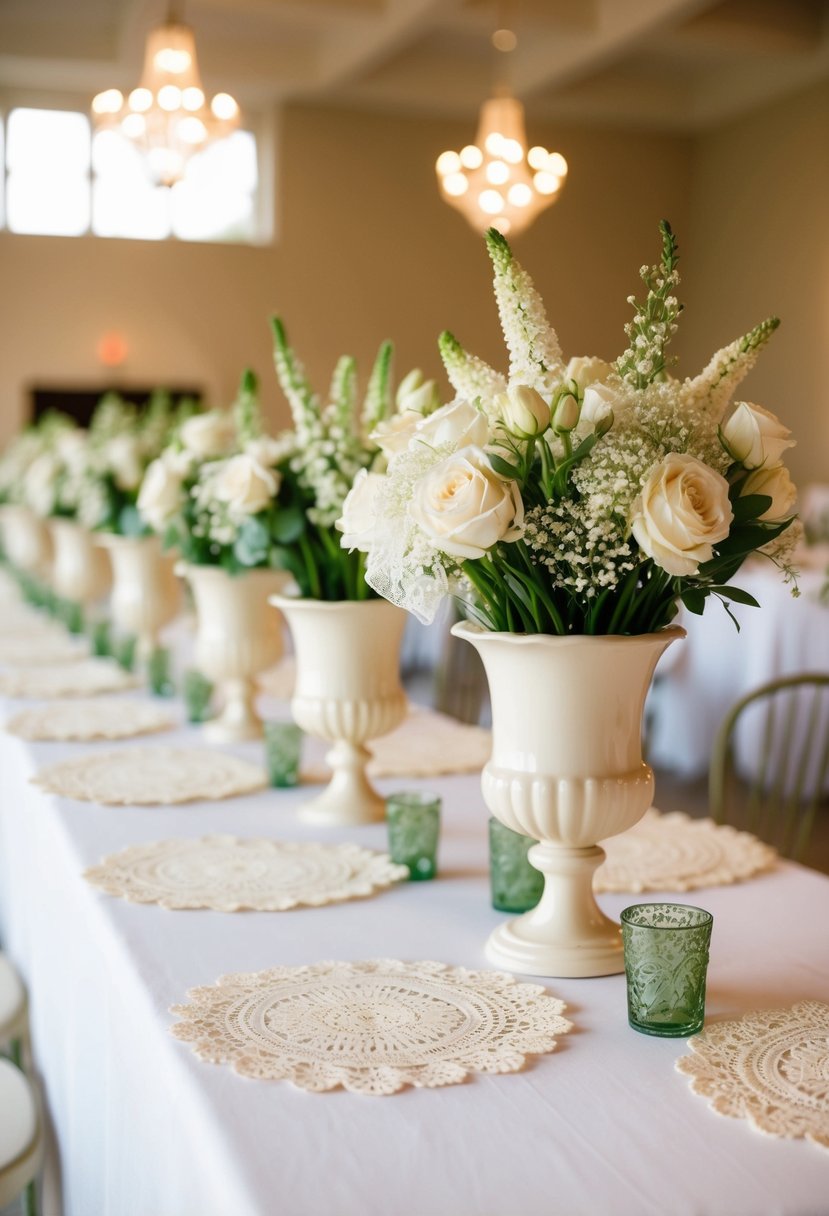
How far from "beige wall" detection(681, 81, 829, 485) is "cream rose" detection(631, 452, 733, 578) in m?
11.0

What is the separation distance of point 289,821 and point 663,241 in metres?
1.05

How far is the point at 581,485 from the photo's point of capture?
1.26 m

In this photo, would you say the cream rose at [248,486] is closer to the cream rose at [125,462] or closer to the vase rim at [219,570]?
the vase rim at [219,570]

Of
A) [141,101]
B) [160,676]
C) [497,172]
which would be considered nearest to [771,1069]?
[160,676]

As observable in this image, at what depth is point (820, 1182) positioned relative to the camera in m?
0.98

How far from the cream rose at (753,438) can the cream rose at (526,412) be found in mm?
187

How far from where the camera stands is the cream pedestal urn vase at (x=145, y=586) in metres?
3.25

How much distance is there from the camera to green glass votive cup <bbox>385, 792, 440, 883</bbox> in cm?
171

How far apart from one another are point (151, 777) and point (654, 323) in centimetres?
125

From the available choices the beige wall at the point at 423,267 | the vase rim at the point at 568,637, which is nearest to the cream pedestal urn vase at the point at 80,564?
the vase rim at the point at 568,637

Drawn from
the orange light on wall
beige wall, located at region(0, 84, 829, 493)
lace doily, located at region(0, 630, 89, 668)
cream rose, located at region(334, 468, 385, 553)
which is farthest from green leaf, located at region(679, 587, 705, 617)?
the orange light on wall

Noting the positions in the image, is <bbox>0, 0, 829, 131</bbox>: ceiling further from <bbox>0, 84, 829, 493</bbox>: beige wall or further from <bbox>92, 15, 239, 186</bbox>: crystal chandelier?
<bbox>92, 15, 239, 186</bbox>: crystal chandelier

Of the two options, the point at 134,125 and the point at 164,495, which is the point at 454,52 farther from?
the point at 164,495

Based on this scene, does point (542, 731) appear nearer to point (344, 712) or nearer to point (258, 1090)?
point (258, 1090)
